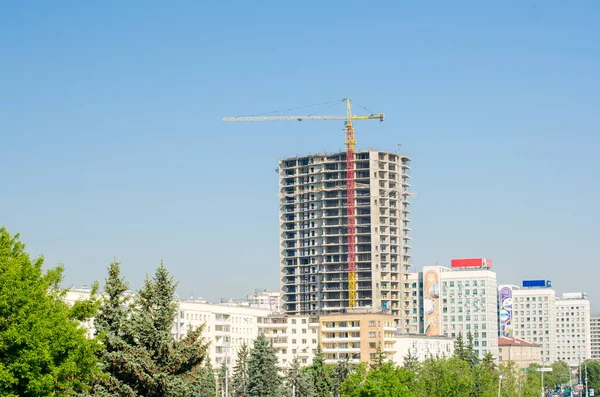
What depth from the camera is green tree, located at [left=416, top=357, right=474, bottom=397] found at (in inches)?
5266

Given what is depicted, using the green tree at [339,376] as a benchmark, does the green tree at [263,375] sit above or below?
above

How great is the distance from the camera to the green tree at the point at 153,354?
5669 cm

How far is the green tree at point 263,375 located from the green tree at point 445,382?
68.9 ft

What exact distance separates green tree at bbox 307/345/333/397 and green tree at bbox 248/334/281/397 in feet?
62.2

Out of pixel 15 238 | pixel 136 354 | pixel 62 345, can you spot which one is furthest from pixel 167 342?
pixel 15 238

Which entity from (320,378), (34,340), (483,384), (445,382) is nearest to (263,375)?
(320,378)

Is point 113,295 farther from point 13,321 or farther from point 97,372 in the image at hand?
point 13,321

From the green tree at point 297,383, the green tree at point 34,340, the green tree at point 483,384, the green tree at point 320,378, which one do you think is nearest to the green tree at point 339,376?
the green tree at point 320,378

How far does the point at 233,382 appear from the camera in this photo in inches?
6102

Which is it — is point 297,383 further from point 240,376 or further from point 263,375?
point 240,376

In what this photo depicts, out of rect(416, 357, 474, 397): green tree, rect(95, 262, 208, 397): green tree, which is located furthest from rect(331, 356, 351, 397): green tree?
rect(95, 262, 208, 397): green tree

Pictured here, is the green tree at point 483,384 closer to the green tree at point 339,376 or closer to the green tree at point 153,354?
the green tree at point 339,376

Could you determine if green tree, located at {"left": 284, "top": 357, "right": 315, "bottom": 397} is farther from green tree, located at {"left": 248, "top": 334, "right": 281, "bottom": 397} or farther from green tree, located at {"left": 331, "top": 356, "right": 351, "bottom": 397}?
green tree, located at {"left": 331, "top": 356, "right": 351, "bottom": 397}

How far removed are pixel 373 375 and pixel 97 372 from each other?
72885 mm
